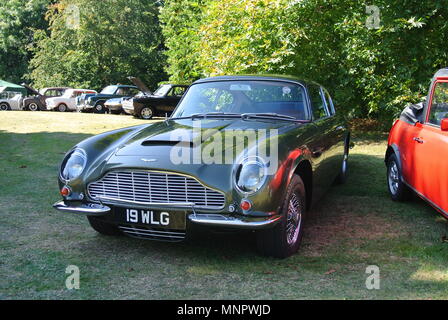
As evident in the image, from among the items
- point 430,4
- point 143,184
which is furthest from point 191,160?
point 430,4

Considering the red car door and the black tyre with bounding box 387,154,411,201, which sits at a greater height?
the red car door

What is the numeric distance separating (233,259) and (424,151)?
2367mm

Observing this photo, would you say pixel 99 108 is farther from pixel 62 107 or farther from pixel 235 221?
pixel 235 221

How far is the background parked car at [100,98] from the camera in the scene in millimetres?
24281

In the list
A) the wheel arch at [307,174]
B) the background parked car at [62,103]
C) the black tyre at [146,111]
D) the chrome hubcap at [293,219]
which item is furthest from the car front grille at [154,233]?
the background parked car at [62,103]

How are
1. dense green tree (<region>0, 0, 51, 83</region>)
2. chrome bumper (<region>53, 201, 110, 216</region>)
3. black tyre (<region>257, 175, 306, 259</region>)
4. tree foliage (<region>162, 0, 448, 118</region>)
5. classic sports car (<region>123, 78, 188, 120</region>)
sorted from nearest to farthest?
black tyre (<region>257, 175, 306, 259</region>) < chrome bumper (<region>53, 201, 110, 216</region>) < tree foliage (<region>162, 0, 448, 118</region>) < classic sports car (<region>123, 78, 188, 120</region>) < dense green tree (<region>0, 0, 51, 83</region>)

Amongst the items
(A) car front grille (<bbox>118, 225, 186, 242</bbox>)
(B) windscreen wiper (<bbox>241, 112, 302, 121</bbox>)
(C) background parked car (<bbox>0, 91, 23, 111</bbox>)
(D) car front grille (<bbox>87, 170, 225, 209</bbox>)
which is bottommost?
(C) background parked car (<bbox>0, 91, 23, 111</bbox>)

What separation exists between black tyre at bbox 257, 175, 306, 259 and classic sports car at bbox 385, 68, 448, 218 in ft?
4.38

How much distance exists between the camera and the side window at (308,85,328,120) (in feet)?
17.2

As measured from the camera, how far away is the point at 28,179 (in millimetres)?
7266

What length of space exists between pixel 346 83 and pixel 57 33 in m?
28.4

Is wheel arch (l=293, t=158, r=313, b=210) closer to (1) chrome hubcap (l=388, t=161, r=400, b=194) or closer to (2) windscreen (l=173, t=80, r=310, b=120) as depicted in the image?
(2) windscreen (l=173, t=80, r=310, b=120)

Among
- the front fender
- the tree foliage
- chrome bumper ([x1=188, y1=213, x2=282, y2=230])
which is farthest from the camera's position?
the tree foliage

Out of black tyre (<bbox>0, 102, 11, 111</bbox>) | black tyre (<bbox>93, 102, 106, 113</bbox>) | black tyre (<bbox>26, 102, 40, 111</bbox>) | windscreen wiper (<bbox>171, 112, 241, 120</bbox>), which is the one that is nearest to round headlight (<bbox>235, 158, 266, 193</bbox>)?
windscreen wiper (<bbox>171, 112, 241, 120</bbox>)
